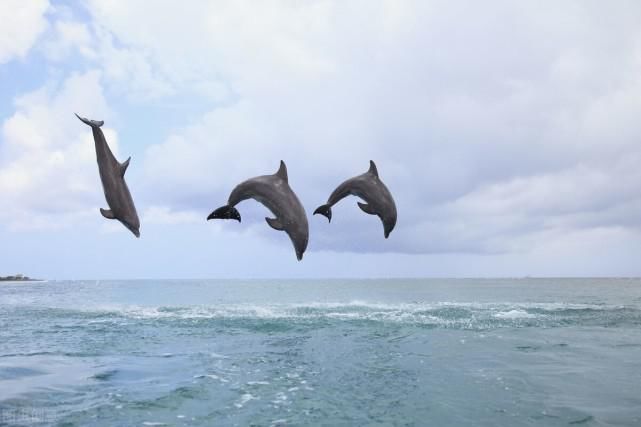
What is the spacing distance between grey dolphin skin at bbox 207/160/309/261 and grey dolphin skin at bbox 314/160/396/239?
34cm

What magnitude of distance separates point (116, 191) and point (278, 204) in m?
1.57

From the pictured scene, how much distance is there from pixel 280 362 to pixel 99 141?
783 inches

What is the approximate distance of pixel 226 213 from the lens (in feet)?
18.6

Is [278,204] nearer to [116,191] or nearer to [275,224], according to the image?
[275,224]

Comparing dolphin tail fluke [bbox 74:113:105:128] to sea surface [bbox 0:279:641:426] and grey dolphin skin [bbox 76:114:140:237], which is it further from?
sea surface [bbox 0:279:641:426]

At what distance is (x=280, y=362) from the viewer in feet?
78.4

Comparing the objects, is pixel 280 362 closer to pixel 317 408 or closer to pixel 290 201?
pixel 317 408

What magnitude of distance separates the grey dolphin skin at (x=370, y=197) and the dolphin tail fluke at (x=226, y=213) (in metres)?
0.86

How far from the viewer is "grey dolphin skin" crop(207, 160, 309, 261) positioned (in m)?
5.28

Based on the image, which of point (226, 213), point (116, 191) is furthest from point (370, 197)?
point (116, 191)

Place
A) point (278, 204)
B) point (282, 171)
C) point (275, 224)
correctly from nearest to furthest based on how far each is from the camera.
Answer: point (275, 224), point (278, 204), point (282, 171)

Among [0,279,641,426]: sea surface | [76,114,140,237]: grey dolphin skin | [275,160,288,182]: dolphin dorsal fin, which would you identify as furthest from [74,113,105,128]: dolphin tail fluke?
[0,279,641,426]: sea surface

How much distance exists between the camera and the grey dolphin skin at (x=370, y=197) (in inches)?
225

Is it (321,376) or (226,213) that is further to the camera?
(321,376)
